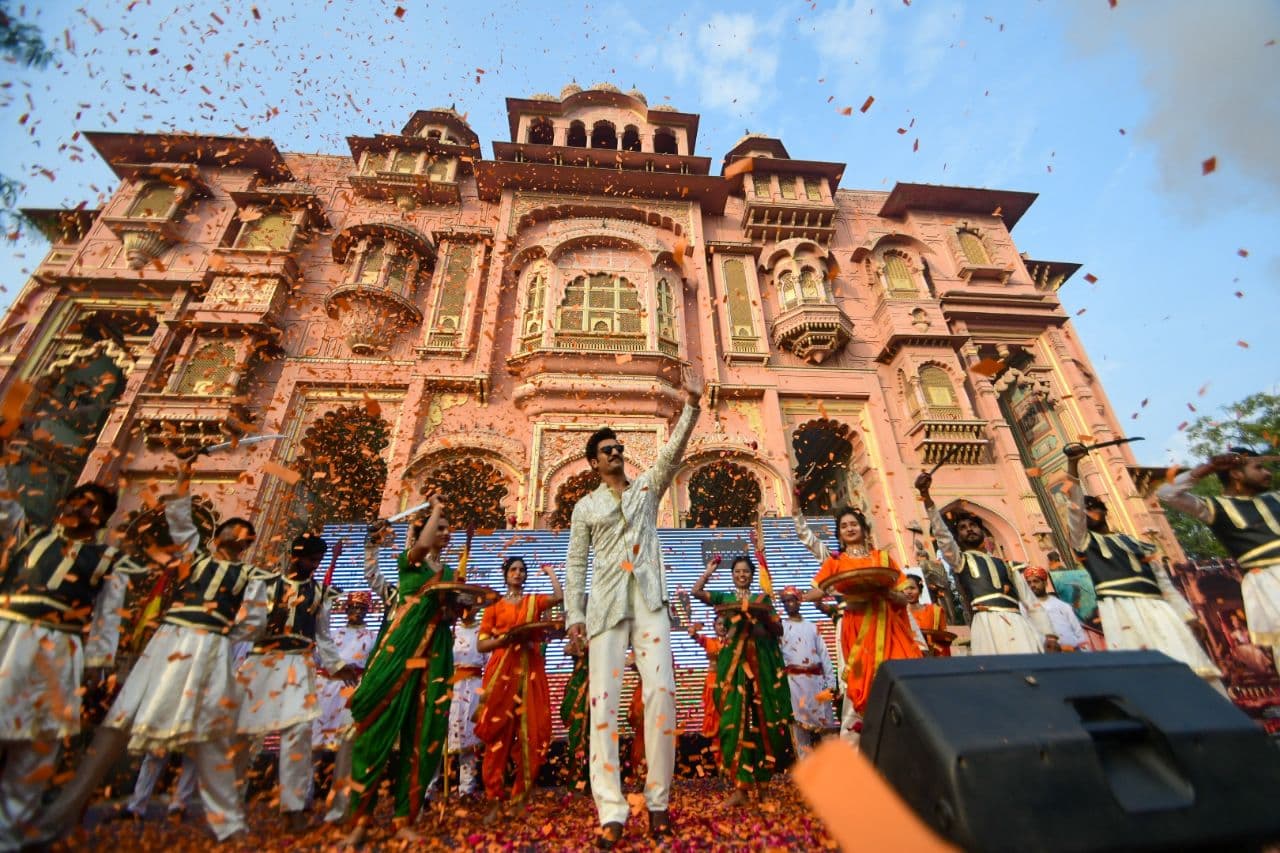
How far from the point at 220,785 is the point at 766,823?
3.40 m

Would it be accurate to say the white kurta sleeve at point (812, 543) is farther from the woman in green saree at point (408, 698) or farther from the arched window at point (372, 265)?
the arched window at point (372, 265)

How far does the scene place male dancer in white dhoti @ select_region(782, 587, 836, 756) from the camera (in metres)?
5.82

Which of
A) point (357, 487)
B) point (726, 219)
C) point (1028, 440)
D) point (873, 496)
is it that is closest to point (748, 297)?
point (726, 219)

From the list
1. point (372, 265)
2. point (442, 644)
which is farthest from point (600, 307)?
point (442, 644)

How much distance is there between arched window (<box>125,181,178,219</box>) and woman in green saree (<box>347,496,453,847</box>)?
15.3m

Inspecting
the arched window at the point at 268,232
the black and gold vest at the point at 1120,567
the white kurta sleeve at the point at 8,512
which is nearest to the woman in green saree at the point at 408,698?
the white kurta sleeve at the point at 8,512

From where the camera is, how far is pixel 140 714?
10.9 feet

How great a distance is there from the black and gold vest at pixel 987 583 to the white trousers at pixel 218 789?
5547 millimetres

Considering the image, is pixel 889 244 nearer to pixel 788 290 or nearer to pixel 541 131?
pixel 788 290

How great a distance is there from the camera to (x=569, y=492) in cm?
1138

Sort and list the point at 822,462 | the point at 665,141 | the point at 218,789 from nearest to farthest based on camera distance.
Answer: the point at 218,789
the point at 822,462
the point at 665,141

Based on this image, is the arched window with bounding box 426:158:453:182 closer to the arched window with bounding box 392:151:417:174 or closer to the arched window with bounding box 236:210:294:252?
the arched window with bounding box 392:151:417:174

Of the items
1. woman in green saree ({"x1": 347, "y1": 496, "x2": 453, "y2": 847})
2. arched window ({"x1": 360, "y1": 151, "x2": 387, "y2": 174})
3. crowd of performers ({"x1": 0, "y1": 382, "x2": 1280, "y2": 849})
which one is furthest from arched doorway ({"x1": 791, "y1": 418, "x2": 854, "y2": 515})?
arched window ({"x1": 360, "y1": 151, "x2": 387, "y2": 174})

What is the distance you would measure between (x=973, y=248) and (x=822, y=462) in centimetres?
822
